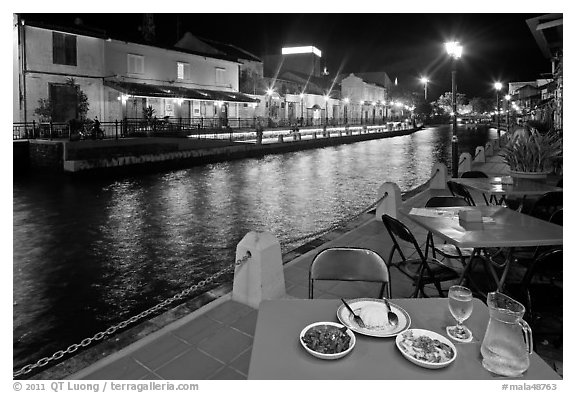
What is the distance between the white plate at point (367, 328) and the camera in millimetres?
2086

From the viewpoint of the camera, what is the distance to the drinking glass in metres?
2.08

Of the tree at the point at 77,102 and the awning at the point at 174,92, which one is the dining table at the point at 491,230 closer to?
the tree at the point at 77,102

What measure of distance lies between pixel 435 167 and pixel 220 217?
18.3ft

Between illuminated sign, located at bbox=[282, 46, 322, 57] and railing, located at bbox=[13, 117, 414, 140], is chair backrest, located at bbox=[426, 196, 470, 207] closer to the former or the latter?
railing, located at bbox=[13, 117, 414, 140]

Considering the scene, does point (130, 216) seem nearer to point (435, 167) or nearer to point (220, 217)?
point (220, 217)

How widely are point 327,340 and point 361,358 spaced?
6.7 inches

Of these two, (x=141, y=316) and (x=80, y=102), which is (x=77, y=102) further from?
(x=141, y=316)

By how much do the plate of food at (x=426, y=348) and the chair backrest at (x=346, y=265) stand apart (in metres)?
1.14

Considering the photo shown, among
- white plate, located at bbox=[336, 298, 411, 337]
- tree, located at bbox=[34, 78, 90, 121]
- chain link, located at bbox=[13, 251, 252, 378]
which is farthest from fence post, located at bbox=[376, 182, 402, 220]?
tree, located at bbox=[34, 78, 90, 121]

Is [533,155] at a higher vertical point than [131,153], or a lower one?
lower

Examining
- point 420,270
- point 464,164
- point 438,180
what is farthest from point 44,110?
point 420,270

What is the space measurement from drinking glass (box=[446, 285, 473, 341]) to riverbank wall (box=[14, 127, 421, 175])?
15.6 m

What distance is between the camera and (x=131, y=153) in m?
18.9

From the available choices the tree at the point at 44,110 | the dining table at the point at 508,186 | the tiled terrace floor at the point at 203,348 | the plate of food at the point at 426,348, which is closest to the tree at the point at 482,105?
the tree at the point at 44,110
